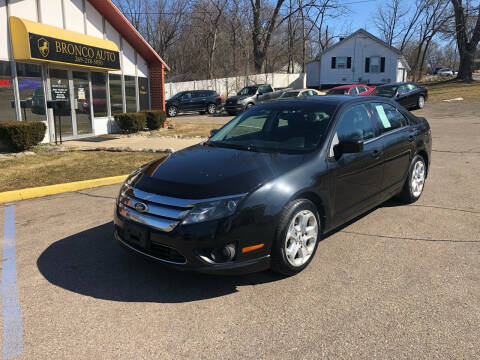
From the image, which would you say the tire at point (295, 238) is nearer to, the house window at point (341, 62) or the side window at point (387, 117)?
the side window at point (387, 117)

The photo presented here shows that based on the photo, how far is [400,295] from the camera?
129 inches

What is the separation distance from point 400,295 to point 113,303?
7.73 feet

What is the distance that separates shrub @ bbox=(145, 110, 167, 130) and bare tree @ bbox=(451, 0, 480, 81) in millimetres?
35440

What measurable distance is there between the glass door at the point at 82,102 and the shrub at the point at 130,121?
3.60 ft

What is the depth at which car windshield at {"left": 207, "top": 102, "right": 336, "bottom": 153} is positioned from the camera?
4.12m

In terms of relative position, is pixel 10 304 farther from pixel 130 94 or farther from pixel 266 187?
pixel 130 94

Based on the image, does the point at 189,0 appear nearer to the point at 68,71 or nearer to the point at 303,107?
the point at 68,71

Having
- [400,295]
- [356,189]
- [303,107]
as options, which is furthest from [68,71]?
[400,295]

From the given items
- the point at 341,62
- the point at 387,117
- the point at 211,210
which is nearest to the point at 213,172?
the point at 211,210

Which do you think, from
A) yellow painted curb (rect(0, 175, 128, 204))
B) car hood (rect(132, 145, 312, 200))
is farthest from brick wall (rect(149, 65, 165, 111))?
car hood (rect(132, 145, 312, 200))

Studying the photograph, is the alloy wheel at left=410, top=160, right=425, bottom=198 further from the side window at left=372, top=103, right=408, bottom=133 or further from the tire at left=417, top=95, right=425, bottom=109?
the tire at left=417, top=95, right=425, bottom=109

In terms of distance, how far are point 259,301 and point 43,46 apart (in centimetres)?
1096

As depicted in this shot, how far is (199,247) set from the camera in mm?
3107

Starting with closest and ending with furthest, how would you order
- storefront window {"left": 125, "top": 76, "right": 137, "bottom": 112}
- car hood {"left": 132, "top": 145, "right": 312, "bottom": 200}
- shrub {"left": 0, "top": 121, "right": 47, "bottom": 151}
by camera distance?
car hood {"left": 132, "top": 145, "right": 312, "bottom": 200} < shrub {"left": 0, "top": 121, "right": 47, "bottom": 151} < storefront window {"left": 125, "top": 76, "right": 137, "bottom": 112}
